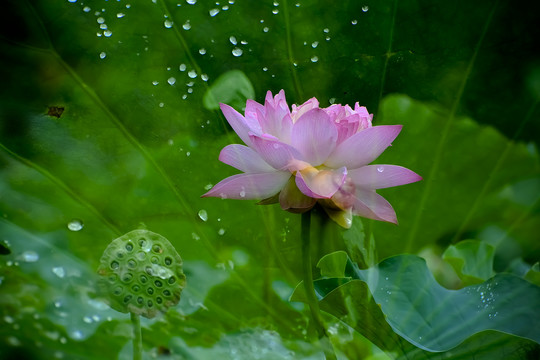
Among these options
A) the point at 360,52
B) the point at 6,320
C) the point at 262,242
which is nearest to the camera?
the point at 6,320

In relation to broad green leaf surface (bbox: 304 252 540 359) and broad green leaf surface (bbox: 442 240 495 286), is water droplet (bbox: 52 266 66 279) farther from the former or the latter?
broad green leaf surface (bbox: 442 240 495 286)

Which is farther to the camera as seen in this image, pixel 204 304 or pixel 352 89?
pixel 352 89

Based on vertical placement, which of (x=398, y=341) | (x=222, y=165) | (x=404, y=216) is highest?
(x=222, y=165)

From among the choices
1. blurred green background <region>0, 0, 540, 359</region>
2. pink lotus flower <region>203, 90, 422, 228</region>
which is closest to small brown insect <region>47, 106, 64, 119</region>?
blurred green background <region>0, 0, 540, 359</region>

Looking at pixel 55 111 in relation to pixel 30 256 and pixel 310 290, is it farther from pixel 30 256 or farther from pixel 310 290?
pixel 310 290

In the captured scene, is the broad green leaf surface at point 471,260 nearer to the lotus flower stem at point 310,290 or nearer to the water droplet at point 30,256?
the lotus flower stem at point 310,290

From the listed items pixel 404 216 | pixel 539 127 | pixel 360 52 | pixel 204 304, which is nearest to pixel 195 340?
pixel 204 304

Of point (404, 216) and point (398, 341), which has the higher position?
point (404, 216)

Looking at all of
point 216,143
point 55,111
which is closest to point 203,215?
point 216,143

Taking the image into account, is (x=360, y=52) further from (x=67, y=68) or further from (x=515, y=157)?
(x=67, y=68)

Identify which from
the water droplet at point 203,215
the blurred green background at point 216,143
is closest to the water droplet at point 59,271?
the blurred green background at point 216,143
